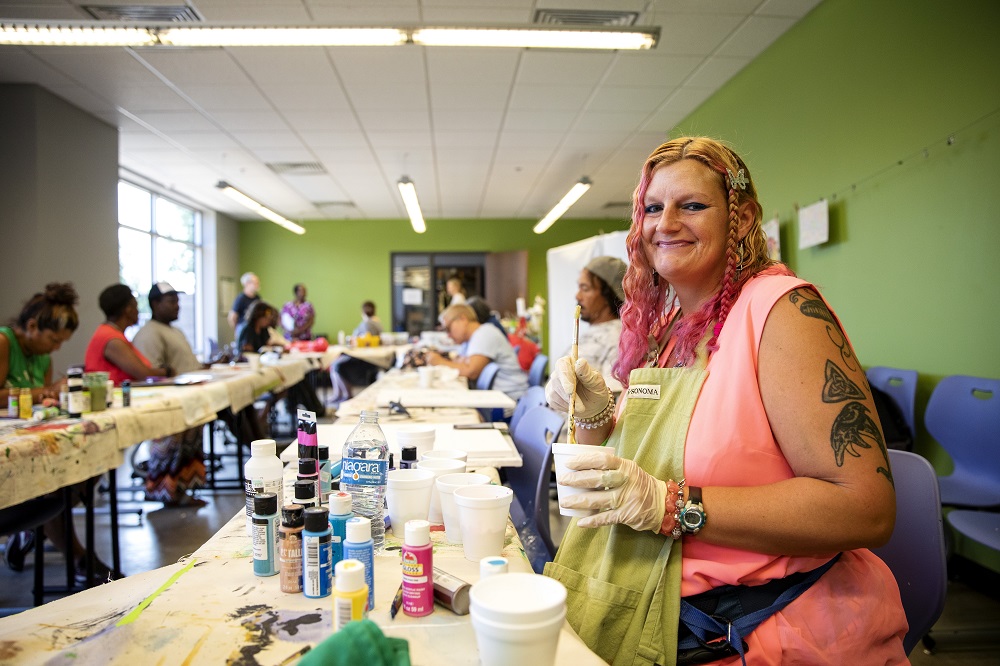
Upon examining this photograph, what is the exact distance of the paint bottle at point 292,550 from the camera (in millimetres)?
971

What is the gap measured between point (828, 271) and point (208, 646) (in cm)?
448

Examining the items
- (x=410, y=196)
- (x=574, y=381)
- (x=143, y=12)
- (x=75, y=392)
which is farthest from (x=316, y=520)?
(x=410, y=196)

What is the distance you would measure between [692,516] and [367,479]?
26.3 inches

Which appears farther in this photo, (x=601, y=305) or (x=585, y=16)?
(x=585, y=16)

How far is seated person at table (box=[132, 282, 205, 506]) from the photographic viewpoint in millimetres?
4328

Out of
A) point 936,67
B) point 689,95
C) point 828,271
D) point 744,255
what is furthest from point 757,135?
point 744,255

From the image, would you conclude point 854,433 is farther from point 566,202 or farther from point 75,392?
point 566,202

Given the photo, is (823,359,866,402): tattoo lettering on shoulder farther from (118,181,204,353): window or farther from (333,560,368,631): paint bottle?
(118,181,204,353): window

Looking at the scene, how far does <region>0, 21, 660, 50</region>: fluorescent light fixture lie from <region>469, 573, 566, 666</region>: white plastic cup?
11.5ft

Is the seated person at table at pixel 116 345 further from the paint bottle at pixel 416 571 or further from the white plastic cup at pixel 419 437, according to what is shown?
the paint bottle at pixel 416 571

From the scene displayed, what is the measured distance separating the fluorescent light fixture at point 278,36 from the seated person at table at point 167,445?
1766 mm

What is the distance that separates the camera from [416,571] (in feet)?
2.99

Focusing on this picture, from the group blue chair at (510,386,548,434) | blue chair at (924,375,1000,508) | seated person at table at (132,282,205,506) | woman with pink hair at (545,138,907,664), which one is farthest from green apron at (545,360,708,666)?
seated person at table at (132,282,205,506)

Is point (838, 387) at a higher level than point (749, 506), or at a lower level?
higher
